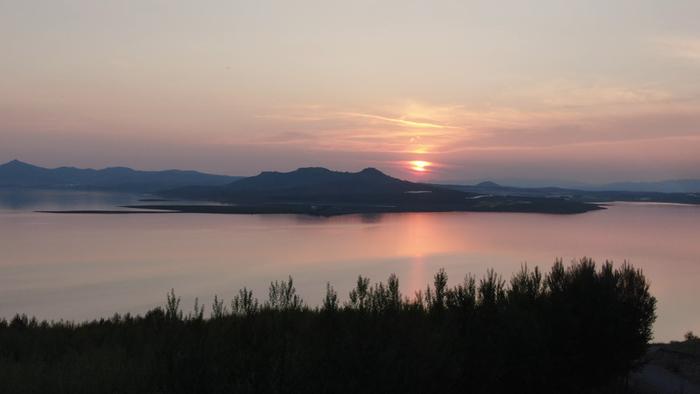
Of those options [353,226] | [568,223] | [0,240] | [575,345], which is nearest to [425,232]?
[353,226]

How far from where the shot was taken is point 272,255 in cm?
4928

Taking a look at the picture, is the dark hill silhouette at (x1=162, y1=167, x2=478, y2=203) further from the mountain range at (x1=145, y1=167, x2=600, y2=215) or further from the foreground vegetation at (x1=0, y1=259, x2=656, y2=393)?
the foreground vegetation at (x1=0, y1=259, x2=656, y2=393)

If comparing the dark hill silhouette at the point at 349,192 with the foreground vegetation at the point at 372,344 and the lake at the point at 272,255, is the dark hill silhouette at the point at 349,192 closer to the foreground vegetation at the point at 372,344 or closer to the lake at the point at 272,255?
the lake at the point at 272,255

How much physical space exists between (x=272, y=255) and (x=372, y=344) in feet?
142

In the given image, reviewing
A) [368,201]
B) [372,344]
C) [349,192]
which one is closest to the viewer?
[372,344]

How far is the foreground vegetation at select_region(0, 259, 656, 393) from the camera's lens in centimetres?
588


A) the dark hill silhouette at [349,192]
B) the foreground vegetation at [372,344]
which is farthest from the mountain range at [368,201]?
the foreground vegetation at [372,344]

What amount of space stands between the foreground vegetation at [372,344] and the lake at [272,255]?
1590 centimetres

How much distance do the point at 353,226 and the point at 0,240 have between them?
41.7 m

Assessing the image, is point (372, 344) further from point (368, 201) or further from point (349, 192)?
point (349, 192)

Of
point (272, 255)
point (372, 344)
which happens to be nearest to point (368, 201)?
point (272, 255)

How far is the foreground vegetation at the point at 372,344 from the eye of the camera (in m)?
5.88

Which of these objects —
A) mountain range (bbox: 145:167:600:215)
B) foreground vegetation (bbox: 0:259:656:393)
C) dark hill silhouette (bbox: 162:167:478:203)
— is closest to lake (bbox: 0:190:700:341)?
foreground vegetation (bbox: 0:259:656:393)

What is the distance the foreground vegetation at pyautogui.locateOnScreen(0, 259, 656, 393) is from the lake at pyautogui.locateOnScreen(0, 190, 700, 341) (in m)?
15.9
